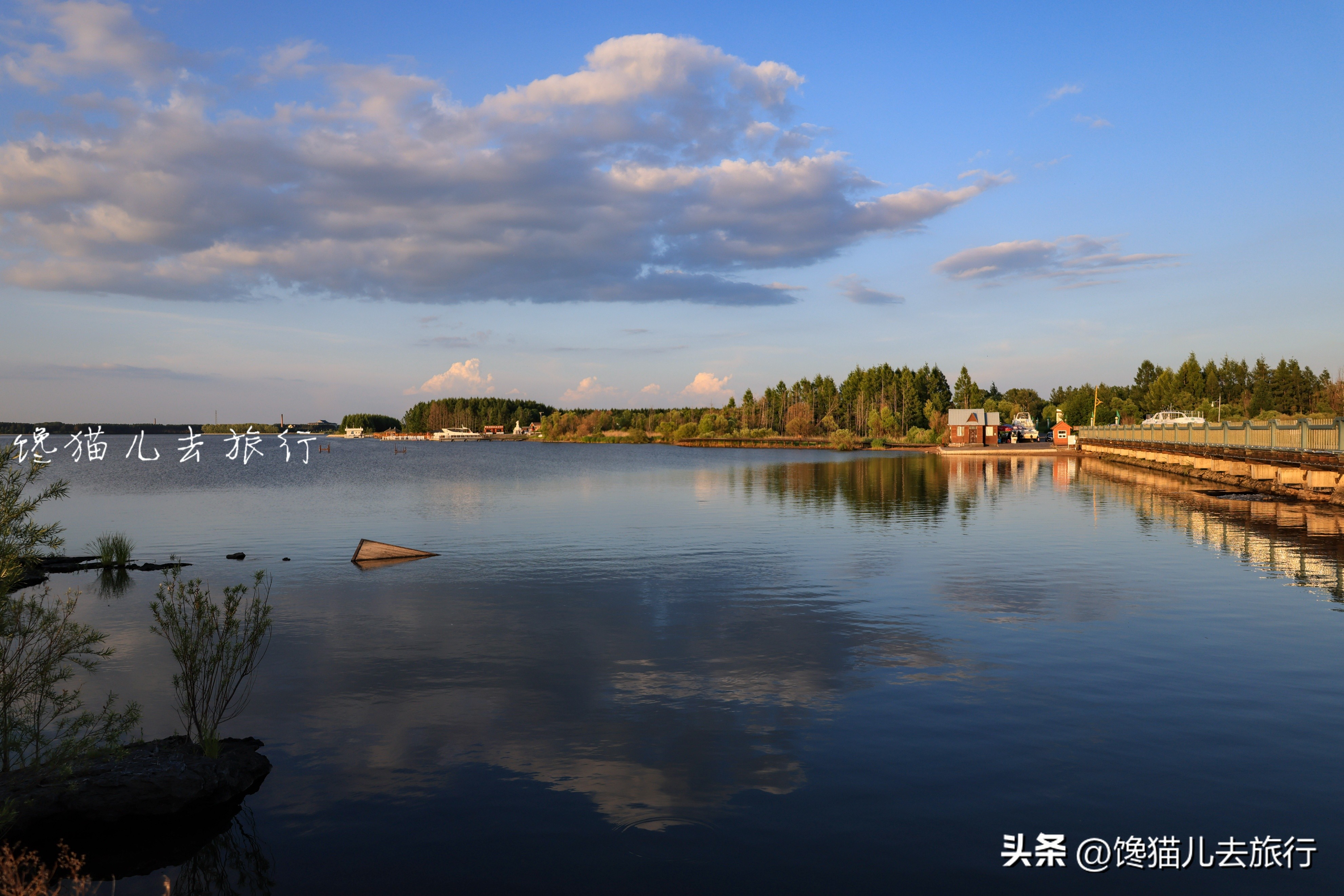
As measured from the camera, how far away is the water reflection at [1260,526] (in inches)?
998

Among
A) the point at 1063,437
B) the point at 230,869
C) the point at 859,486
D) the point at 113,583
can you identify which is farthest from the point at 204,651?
the point at 1063,437

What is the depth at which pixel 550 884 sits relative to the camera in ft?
27.3

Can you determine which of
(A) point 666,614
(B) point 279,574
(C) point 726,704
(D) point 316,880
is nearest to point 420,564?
(B) point 279,574

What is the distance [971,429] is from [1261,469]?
106m

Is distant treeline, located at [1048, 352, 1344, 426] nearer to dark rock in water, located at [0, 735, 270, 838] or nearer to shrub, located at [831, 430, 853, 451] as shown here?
shrub, located at [831, 430, 853, 451]

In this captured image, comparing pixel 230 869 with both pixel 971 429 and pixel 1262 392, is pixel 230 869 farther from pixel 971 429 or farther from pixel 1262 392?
pixel 1262 392

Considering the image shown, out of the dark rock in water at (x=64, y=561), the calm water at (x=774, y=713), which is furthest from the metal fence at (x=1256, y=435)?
the dark rock in water at (x=64, y=561)

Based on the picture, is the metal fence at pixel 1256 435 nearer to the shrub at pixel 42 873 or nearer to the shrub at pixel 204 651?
the shrub at pixel 204 651

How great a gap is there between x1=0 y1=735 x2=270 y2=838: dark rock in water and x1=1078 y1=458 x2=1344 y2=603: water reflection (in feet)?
84.6

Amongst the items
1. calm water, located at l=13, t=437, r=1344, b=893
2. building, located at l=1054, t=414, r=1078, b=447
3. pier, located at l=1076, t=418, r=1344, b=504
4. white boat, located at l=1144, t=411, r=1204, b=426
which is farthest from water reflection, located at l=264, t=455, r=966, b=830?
building, located at l=1054, t=414, r=1078, b=447

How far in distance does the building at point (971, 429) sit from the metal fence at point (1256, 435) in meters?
59.0

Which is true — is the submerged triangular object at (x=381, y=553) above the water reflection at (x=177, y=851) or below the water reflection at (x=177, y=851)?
above

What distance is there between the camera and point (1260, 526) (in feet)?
117

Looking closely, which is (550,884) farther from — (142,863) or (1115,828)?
(1115,828)
